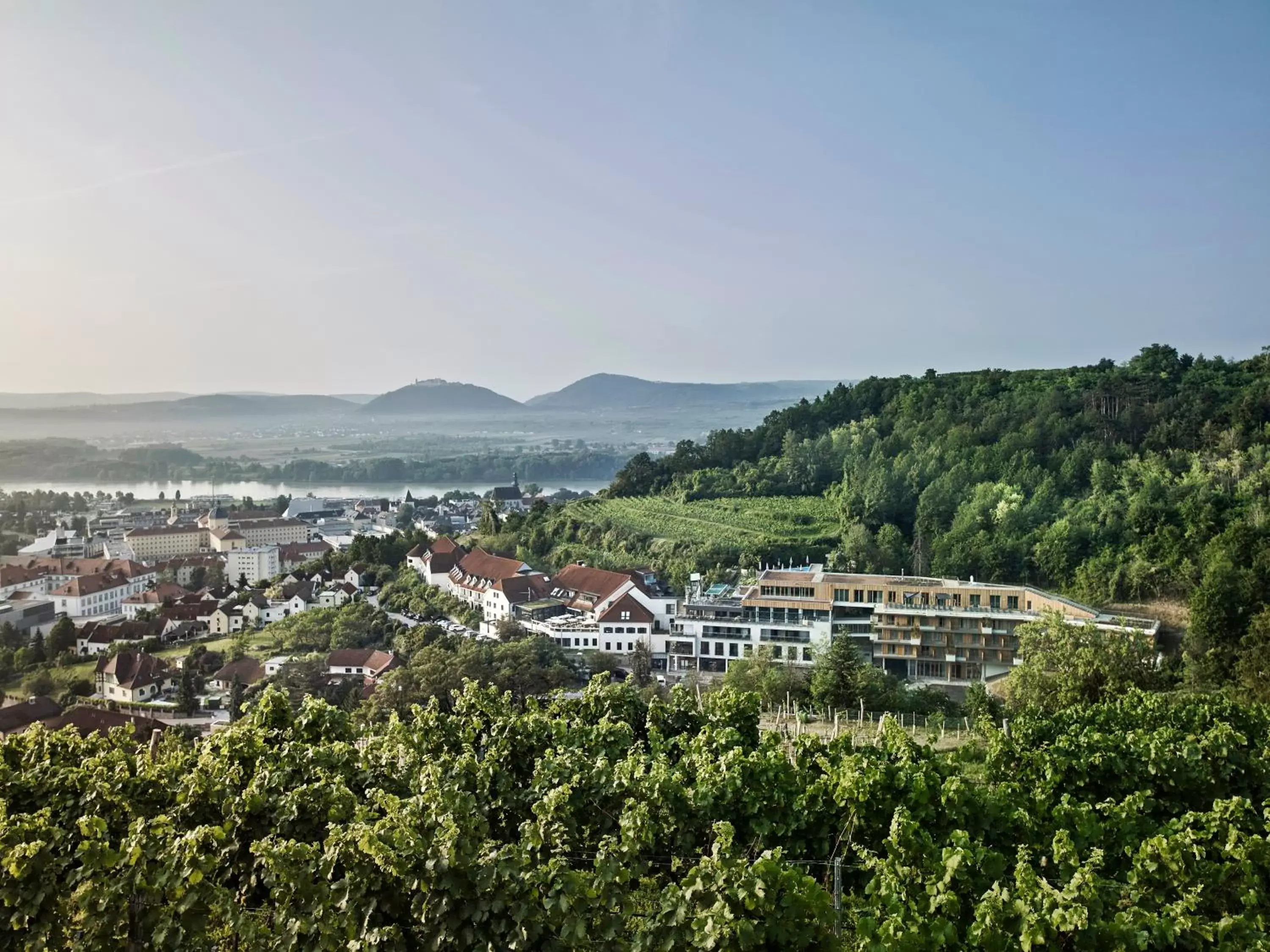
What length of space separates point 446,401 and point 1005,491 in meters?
62.8

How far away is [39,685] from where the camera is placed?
17344 mm

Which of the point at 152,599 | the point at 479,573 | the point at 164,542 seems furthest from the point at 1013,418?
the point at 164,542

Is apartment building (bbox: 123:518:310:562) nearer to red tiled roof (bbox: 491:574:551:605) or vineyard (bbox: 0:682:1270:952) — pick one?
red tiled roof (bbox: 491:574:551:605)

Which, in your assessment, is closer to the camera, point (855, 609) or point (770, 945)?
point (770, 945)

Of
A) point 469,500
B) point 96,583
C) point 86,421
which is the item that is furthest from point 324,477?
point 96,583

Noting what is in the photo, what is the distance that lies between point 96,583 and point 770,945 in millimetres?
24690

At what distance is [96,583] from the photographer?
24.0m

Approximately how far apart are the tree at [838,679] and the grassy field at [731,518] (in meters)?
8.66

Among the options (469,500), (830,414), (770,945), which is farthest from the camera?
(469,500)

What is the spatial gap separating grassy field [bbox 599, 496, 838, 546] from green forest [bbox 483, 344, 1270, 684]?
9cm

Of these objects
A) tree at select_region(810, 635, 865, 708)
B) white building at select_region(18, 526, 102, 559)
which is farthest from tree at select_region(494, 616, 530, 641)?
white building at select_region(18, 526, 102, 559)

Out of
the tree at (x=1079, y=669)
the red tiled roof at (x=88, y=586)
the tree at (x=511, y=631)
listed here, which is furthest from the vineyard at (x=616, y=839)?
the red tiled roof at (x=88, y=586)

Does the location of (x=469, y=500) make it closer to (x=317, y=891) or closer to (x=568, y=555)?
(x=568, y=555)

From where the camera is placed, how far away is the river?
44.7 metres
